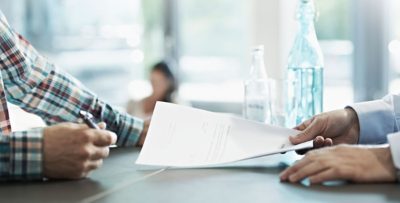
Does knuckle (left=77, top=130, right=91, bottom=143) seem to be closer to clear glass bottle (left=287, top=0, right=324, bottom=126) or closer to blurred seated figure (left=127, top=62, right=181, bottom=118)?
clear glass bottle (left=287, top=0, right=324, bottom=126)

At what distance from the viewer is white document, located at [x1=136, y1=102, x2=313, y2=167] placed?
119 centimetres

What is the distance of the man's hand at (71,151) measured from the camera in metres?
1.07

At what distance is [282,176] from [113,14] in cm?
441

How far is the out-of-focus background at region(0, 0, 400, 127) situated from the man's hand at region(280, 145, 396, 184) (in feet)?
9.83

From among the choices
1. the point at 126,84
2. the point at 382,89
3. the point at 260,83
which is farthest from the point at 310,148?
the point at 126,84

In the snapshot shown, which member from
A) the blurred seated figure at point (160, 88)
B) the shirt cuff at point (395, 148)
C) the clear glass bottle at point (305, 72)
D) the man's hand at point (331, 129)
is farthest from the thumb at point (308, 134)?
the blurred seated figure at point (160, 88)

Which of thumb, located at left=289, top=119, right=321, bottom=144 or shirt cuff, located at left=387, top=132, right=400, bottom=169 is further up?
shirt cuff, located at left=387, top=132, right=400, bottom=169

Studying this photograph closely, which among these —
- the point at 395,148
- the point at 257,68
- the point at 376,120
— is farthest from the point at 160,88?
the point at 395,148

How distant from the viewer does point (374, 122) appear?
1.32m

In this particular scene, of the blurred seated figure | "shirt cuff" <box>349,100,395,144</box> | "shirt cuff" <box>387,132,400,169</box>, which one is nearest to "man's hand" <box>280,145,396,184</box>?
"shirt cuff" <box>387,132,400,169</box>

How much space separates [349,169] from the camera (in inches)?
39.4

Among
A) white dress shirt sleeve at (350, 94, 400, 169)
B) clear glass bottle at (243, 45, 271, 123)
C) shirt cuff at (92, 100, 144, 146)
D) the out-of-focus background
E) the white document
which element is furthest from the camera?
the out-of-focus background

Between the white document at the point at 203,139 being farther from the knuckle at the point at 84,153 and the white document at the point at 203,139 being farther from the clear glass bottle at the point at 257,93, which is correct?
the clear glass bottle at the point at 257,93

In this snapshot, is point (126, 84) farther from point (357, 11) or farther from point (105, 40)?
point (357, 11)
